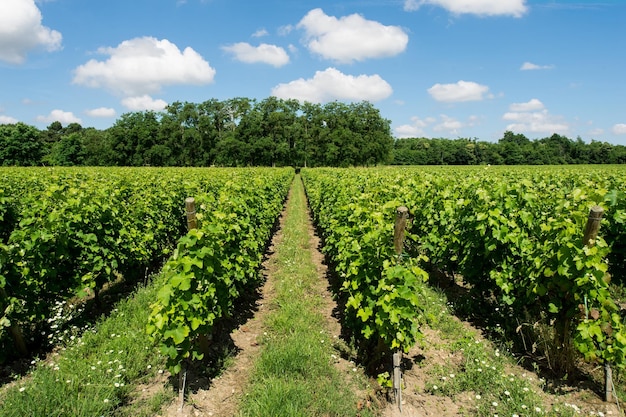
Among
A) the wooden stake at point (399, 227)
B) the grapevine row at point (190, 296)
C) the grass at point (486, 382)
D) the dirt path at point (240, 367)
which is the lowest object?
the dirt path at point (240, 367)

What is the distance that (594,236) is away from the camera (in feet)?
11.9

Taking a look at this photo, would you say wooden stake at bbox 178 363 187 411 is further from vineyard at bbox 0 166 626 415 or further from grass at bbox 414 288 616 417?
grass at bbox 414 288 616 417

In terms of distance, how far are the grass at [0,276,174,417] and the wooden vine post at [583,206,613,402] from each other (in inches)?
182

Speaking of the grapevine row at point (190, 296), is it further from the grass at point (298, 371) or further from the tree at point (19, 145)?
the tree at point (19, 145)

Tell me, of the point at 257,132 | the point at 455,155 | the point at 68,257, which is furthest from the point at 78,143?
the point at 455,155

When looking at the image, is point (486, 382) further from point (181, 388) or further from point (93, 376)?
point (93, 376)

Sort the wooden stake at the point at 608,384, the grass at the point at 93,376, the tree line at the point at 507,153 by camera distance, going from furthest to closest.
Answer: the tree line at the point at 507,153 → the wooden stake at the point at 608,384 → the grass at the point at 93,376

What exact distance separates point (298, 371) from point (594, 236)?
361cm

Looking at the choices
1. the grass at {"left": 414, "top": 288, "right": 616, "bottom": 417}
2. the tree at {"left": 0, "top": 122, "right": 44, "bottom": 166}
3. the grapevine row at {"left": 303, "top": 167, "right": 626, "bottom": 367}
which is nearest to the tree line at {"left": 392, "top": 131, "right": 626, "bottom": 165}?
the tree at {"left": 0, "top": 122, "right": 44, "bottom": 166}

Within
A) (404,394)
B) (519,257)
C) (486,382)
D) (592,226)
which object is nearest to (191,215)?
(404,394)

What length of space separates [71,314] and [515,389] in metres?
6.00

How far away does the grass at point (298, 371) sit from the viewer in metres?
3.43

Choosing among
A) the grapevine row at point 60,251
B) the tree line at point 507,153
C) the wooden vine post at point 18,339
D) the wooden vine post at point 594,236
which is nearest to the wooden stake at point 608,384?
the wooden vine post at point 594,236

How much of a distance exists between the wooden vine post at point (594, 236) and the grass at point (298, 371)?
2.50 metres
